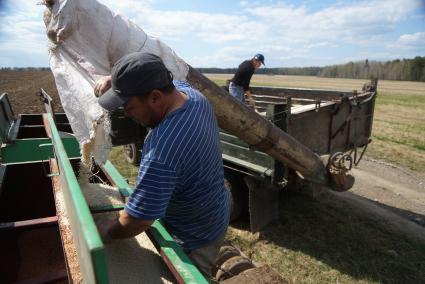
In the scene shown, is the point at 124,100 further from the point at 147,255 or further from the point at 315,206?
the point at 315,206

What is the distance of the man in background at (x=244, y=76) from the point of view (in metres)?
7.24

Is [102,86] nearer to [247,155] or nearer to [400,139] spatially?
[247,155]

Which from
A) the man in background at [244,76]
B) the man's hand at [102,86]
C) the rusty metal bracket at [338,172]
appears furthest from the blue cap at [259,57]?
the man's hand at [102,86]

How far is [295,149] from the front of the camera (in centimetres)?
412

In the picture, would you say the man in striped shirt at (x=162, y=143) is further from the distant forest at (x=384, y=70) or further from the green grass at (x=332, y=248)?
the distant forest at (x=384, y=70)

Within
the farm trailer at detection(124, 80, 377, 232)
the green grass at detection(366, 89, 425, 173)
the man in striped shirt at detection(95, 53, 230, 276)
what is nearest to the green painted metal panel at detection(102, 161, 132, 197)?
the man in striped shirt at detection(95, 53, 230, 276)

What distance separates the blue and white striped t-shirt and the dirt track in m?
4.35

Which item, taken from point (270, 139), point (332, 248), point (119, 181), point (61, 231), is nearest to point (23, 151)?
point (119, 181)

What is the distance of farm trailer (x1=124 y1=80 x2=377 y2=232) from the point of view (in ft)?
15.0

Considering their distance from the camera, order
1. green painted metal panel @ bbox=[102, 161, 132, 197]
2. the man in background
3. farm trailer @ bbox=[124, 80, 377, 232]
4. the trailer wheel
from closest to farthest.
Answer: green painted metal panel @ bbox=[102, 161, 132, 197]
farm trailer @ bbox=[124, 80, 377, 232]
the man in background
the trailer wheel

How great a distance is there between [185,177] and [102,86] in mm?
718

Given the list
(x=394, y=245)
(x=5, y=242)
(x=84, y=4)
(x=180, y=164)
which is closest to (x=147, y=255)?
(x=180, y=164)

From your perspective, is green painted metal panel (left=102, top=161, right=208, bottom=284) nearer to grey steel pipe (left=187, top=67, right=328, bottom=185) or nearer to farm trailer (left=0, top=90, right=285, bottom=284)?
farm trailer (left=0, top=90, right=285, bottom=284)

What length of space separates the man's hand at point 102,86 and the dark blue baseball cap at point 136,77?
11.4 inches
